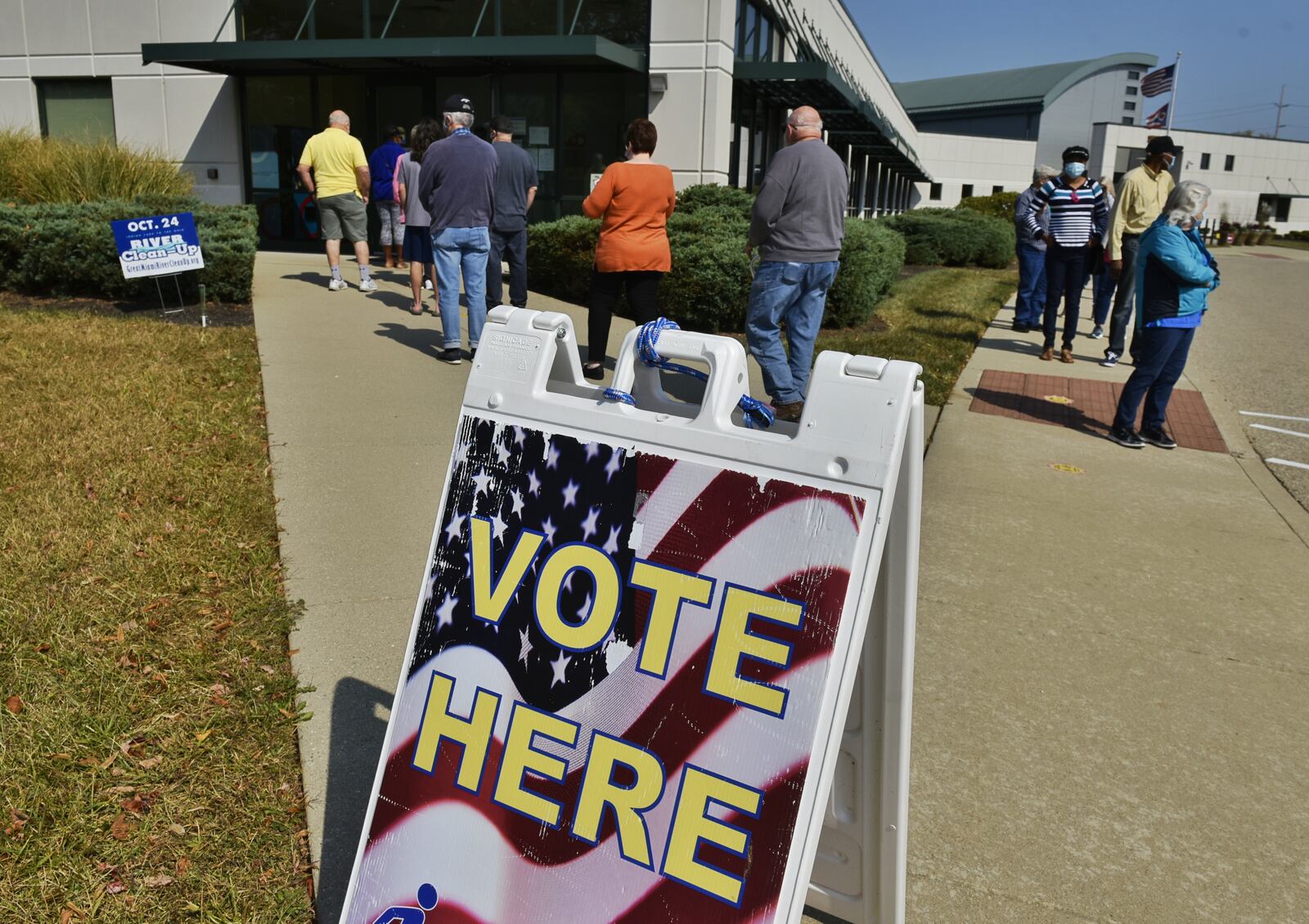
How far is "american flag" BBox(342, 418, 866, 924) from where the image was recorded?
68.9 inches

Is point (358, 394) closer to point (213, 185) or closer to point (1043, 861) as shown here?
point (1043, 861)

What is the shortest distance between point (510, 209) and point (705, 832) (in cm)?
737

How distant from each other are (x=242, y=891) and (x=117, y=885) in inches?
12.1

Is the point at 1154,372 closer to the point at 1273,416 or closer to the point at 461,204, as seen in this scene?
the point at 1273,416

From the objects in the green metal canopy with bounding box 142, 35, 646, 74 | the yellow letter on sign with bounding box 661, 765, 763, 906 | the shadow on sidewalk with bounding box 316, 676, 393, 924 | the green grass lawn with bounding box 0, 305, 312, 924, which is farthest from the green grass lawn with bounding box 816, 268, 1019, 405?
the green metal canopy with bounding box 142, 35, 646, 74

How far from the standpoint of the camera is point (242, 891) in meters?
2.50

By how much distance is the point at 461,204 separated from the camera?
762 centimetres

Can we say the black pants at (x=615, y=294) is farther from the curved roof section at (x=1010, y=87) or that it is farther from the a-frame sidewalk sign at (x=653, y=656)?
the curved roof section at (x=1010, y=87)

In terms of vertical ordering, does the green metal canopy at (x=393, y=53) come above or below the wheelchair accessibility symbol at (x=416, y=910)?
above

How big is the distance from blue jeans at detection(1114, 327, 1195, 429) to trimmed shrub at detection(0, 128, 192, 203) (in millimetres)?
10069

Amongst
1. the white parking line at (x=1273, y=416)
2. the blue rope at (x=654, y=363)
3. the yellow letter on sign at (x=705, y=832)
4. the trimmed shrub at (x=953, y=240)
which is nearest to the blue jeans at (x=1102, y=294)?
the white parking line at (x=1273, y=416)

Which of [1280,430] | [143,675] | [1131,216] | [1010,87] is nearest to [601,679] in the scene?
[143,675]

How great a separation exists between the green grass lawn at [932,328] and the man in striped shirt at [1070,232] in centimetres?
98

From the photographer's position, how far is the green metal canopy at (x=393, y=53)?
13414mm
